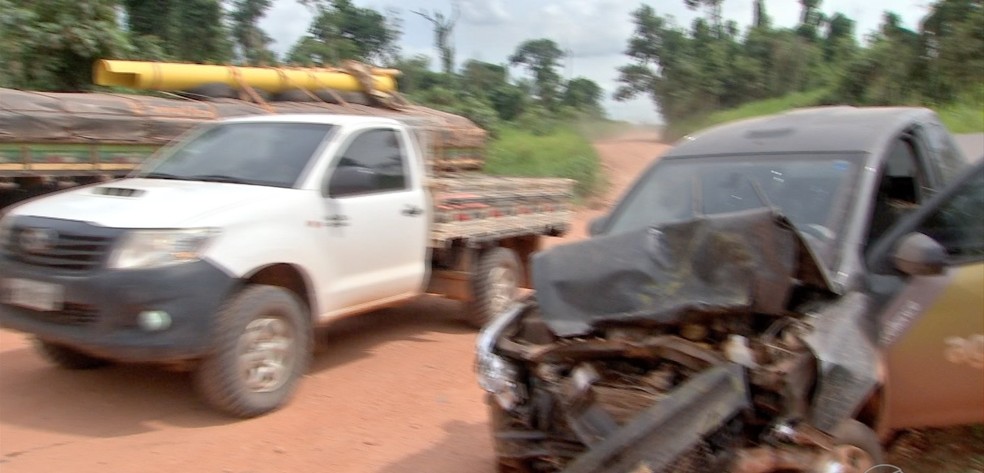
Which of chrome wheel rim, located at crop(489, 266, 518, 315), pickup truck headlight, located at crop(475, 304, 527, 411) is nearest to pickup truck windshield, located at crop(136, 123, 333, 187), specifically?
chrome wheel rim, located at crop(489, 266, 518, 315)

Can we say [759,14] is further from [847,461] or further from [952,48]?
[847,461]

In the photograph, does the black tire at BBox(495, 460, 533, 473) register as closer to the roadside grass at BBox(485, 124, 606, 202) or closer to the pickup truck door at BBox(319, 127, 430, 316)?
the pickup truck door at BBox(319, 127, 430, 316)

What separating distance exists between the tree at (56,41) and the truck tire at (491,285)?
8697 mm

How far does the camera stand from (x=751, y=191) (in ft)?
15.1

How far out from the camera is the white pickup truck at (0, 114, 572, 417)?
4.85 meters

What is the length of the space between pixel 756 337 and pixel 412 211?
378cm

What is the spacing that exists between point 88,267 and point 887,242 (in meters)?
4.12

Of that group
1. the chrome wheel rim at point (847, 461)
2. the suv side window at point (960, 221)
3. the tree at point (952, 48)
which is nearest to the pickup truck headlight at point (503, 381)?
the chrome wheel rim at point (847, 461)

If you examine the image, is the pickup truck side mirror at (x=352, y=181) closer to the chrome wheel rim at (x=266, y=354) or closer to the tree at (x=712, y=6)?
the chrome wheel rim at (x=266, y=354)

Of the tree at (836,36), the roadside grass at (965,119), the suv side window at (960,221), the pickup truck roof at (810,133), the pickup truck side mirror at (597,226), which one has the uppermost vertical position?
the tree at (836,36)

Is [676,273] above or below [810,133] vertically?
below

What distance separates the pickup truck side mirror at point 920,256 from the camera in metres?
3.64

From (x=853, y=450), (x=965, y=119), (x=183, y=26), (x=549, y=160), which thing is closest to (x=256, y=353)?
(x=853, y=450)

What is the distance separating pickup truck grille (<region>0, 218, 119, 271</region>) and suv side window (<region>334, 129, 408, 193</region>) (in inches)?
69.0
